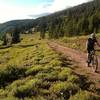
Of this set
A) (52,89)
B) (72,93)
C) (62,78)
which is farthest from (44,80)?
(72,93)

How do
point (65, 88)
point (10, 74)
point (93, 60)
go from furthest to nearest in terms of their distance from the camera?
point (93, 60), point (10, 74), point (65, 88)

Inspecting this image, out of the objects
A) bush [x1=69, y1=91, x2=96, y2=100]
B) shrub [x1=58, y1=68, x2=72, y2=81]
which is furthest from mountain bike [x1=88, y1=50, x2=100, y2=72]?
bush [x1=69, y1=91, x2=96, y2=100]

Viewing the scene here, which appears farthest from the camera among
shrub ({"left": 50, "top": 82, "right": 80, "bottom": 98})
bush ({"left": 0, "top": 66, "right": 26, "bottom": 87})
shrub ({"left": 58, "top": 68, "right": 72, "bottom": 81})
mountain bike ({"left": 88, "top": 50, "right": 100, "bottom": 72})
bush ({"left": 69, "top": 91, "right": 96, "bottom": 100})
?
mountain bike ({"left": 88, "top": 50, "right": 100, "bottom": 72})

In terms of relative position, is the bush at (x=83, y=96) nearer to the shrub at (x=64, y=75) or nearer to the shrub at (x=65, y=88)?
the shrub at (x=65, y=88)

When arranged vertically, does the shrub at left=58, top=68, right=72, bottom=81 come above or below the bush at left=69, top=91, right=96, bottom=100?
below

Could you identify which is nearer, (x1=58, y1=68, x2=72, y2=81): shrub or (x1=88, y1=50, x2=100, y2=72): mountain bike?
(x1=58, y1=68, x2=72, y2=81): shrub

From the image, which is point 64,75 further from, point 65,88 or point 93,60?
point 93,60

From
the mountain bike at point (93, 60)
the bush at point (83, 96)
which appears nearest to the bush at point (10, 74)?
the mountain bike at point (93, 60)

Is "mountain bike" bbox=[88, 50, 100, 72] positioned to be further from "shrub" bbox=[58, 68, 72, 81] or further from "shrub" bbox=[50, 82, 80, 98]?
"shrub" bbox=[50, 82, 80, 98]

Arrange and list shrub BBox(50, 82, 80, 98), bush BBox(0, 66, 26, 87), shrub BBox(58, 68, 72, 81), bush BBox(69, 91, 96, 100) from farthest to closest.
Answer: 1. bush BBox(0, 66, 26, 87)
2. shrub BBox(58, 68, 72, 81)
3. shrub BBox(50, 82, 80, 98)
4. bush BBox(69, 91, 96, 100)

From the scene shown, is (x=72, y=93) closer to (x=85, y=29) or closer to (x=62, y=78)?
(x=62, y=78)

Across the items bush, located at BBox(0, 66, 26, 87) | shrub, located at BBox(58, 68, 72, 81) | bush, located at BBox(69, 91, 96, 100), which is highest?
bush, located at BBox(69, 91, 96, 100)

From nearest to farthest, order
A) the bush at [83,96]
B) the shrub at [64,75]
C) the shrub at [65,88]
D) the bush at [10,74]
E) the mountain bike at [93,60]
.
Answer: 1. the bush at [83,96]
2. the shrub at [65,88]
3. the shrub at [64,75]
4. the bush at [10,74]
5. the mountain bike at [93,60]

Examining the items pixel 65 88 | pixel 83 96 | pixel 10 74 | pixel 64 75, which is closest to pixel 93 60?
pixel 64 75
